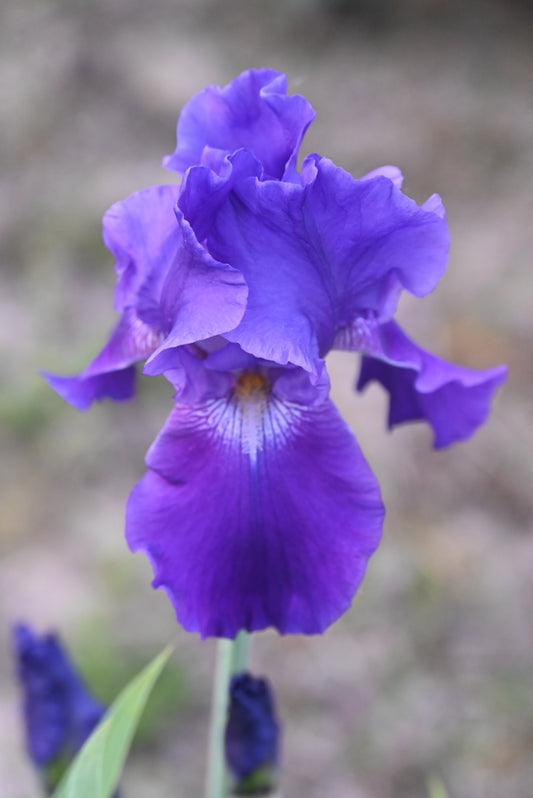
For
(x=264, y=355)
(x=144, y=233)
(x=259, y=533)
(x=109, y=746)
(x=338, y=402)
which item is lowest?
(x=109, y=746)

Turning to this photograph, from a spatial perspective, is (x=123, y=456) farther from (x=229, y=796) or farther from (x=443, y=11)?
(x=443, y=11)

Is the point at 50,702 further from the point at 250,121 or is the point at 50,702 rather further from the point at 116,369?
the point at 250,121

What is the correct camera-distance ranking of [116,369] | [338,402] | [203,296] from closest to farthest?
1. [203,296]
2. [116,369]
3. [338,402]

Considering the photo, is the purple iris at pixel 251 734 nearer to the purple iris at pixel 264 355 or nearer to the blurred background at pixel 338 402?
the purple iris at pixel 264 355

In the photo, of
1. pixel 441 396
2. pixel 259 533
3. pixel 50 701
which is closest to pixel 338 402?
pixel 441 396

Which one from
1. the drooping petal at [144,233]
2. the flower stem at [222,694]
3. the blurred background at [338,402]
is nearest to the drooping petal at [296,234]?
the drooping petal at [144,233]

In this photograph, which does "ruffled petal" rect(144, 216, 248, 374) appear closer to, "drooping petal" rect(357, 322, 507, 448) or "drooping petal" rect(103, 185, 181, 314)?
"drooping petal" rect(103, 185, 181, 314)

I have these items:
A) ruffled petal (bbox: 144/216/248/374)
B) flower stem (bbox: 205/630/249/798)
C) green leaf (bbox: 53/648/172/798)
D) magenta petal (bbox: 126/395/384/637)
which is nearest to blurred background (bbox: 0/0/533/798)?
flower stem (bbox: 205/630/249/798)
